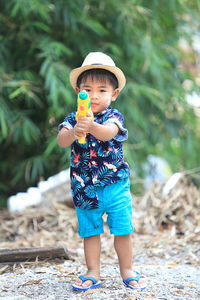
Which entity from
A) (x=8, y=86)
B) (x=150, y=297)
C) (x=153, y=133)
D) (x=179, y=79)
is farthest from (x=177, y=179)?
(x=150, y=297)

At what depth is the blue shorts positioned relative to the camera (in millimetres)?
1857

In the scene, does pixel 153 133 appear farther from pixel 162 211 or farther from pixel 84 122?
pixel 84 122

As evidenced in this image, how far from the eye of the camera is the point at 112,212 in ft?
6.15

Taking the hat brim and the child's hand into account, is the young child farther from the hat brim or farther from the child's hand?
the child's hand

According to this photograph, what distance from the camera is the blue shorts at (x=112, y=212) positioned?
1857 mm

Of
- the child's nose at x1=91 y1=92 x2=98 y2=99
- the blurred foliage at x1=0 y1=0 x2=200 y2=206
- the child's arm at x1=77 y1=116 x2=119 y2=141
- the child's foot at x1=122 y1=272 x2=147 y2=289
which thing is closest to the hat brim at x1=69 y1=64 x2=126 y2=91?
the child's nose at x1=91 y1=92 x2=98 y2=99

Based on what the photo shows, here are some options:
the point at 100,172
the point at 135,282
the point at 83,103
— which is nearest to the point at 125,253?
the point at 135,282

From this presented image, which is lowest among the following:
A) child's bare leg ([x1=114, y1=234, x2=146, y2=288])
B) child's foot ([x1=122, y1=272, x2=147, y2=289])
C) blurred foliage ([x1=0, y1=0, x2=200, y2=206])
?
child's foot ([x1=122, y1=272, x2=147, y2=289])

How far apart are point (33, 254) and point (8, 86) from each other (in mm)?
1652

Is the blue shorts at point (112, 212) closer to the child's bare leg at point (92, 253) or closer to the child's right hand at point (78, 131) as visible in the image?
the child's bare leg at point (92, 253)

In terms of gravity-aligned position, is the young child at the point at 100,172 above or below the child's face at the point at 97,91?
below

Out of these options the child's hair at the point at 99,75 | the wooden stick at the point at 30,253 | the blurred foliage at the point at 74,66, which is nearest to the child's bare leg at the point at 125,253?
the wooden stick at the point at 30,253

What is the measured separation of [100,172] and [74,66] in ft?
7.16

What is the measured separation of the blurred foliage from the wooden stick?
3.96ft
